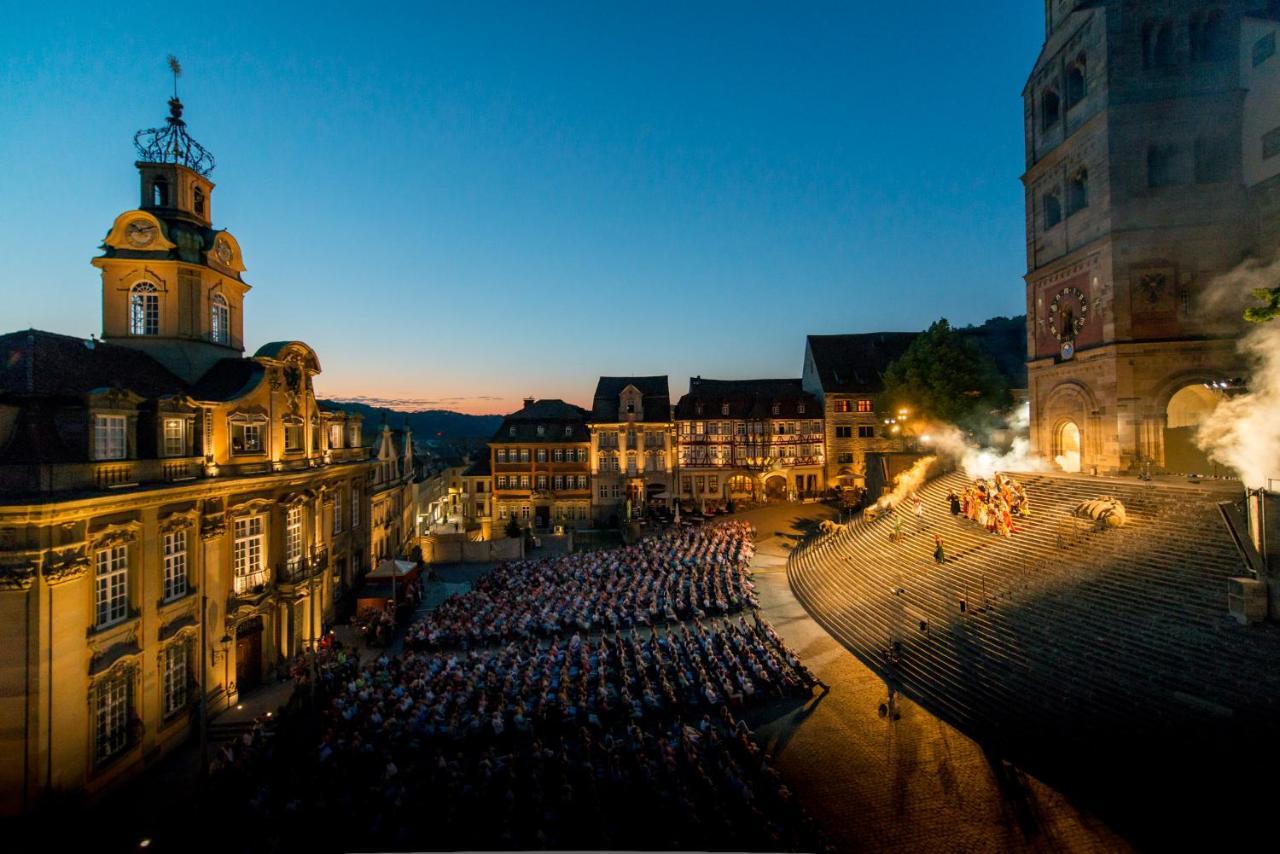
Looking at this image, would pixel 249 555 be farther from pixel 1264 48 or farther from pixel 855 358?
pixel 855 358

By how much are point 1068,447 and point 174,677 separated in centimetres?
4157

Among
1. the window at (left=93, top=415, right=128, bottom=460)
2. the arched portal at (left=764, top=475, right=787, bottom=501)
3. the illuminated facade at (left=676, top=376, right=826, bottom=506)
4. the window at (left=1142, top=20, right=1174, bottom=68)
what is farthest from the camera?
the arched portal at (left=764, top=475, right=787, bottom=501)

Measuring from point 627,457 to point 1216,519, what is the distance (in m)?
41.6

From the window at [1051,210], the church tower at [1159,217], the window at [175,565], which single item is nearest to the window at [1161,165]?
the church tower at [1159,217]

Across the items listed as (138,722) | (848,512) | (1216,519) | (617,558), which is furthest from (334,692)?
(848,512)

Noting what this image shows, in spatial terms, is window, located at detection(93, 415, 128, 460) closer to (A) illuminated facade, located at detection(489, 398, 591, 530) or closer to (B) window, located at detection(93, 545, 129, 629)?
(B) window, located at detection(93, 545, 129, 629)

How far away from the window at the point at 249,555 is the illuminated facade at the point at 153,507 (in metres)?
0.07

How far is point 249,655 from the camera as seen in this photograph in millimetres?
23031

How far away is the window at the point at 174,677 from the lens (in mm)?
18297

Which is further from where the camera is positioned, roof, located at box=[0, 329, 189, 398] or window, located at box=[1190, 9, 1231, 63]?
window, located at box=[1190, 9, 1231, 63]

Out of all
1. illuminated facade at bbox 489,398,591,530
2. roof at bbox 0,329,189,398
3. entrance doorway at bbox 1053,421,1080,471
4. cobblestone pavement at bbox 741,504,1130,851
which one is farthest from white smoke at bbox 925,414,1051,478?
roof at bbox 0,329,189,398

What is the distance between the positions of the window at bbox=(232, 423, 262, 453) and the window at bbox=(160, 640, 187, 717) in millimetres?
7545

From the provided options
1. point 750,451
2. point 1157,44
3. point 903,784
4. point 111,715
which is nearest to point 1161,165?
point 1157,44

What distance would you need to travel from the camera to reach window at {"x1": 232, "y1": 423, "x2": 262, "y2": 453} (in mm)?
22494
